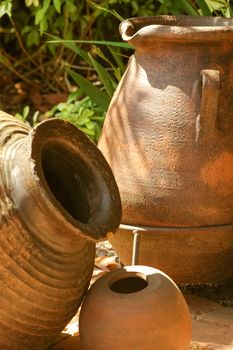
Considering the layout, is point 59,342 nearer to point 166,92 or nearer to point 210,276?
point 210,276

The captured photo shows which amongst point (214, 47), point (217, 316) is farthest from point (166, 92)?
point (217, 316)

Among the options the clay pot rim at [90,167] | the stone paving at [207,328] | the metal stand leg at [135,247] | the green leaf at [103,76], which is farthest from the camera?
the green leaf at [103,76]

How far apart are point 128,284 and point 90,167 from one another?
1.48 feet

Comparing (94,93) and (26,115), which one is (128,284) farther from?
(26,115)

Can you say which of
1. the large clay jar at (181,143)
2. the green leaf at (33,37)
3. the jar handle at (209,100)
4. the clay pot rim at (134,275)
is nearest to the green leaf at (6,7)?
the green leaf at (33,37)

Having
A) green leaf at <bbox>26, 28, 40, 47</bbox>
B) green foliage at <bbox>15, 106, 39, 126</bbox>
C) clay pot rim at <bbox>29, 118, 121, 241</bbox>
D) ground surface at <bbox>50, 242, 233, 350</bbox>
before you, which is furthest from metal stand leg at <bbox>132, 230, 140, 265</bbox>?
green leaf at <bbox>26, 28, 40, 47</bbox>

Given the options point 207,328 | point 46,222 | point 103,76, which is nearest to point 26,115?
point 103,76

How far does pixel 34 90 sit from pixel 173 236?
3.62 meters

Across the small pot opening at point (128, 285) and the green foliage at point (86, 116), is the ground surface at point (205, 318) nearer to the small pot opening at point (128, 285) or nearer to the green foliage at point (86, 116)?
the small pot opening at point (128, 285)

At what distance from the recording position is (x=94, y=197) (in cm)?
346

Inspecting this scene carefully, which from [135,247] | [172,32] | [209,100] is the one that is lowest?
[135,247]

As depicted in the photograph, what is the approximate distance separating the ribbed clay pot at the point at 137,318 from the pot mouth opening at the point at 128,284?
0.04 meters

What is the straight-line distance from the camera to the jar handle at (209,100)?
388cm

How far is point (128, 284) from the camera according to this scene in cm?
351
